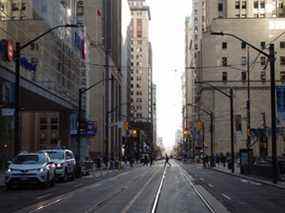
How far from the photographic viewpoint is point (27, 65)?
59.8 meters

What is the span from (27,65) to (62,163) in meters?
21.6

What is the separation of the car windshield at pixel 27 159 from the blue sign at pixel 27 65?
24.3 m

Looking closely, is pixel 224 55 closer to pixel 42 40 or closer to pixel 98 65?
pixel 98 65

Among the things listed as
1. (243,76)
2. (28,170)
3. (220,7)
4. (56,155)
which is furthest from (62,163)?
(220,7)

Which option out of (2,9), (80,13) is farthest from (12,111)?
(80,13)

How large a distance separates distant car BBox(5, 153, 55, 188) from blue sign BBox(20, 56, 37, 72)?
2437 centimetres

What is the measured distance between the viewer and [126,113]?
566ft

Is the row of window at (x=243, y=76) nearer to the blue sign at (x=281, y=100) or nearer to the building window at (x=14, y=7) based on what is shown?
the building window at (x=14, y=7)

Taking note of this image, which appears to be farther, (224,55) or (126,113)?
(126,113)

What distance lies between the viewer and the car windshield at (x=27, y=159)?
33.4m

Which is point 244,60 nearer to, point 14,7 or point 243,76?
point 243,76

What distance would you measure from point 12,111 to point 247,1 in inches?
4107

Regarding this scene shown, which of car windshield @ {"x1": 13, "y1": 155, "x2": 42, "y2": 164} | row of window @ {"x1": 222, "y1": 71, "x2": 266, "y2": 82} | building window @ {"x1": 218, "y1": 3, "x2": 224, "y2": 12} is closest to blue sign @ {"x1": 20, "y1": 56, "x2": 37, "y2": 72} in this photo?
car windshield @ {"x1": 13, "y1": 155, "x2": 42, "y2": 164}

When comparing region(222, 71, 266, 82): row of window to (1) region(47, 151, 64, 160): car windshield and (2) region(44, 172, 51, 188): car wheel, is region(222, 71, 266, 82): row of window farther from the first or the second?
(2) region(44, 172, 51, 188): car wheel
